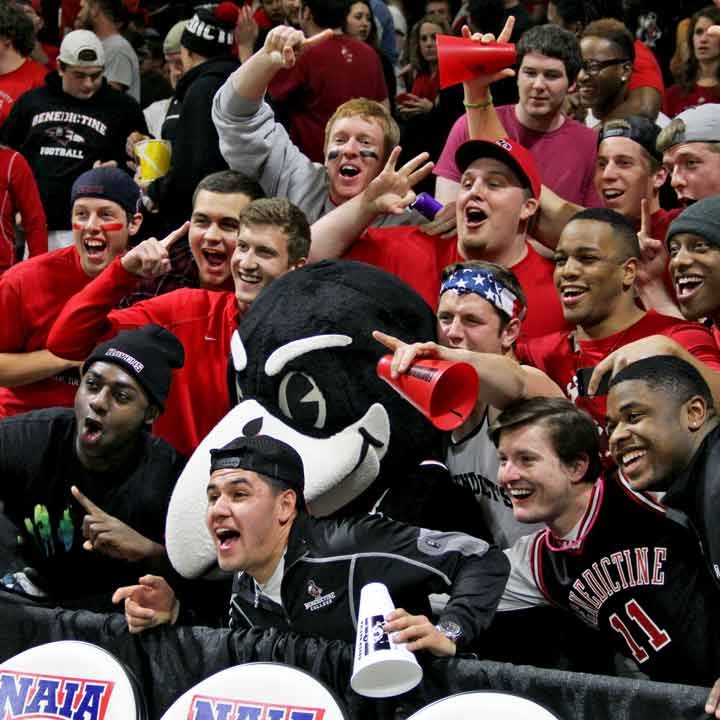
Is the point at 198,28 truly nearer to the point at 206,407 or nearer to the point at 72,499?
the point at 206,407

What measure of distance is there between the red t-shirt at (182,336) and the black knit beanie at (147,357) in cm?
33

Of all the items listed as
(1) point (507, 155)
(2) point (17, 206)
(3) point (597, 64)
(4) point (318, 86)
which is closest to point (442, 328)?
(1) point (507, 155)

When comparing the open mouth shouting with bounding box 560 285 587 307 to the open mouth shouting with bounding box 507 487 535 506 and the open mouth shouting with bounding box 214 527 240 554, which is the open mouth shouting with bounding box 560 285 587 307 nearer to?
the open mouth shouting with bounding box 507 487 535 506

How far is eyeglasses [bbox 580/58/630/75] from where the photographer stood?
6227 millimetres

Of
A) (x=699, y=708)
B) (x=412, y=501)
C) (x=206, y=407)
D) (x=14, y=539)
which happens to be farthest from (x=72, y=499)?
(x=699, y=708)

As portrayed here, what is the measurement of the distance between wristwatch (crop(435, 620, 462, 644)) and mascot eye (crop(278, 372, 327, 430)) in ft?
2.35

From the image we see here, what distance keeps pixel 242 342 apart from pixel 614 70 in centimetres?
251

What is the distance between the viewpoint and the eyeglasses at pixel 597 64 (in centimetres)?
623

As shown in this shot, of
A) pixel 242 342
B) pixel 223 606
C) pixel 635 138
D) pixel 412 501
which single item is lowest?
pixel 223 606

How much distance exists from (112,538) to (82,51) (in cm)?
351

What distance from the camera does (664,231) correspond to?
5254mm

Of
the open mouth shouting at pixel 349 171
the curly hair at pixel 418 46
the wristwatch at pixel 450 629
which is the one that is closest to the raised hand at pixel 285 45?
the open mouth shouting at pixel 349 171

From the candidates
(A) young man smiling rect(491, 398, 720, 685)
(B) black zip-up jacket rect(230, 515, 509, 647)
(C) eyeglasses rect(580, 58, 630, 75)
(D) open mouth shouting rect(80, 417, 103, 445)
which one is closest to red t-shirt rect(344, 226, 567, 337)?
(A) young man smiling rect(491, 398, 720, 685)

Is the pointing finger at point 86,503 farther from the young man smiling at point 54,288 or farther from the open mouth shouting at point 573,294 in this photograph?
the open mouth shouting at point 573,294
